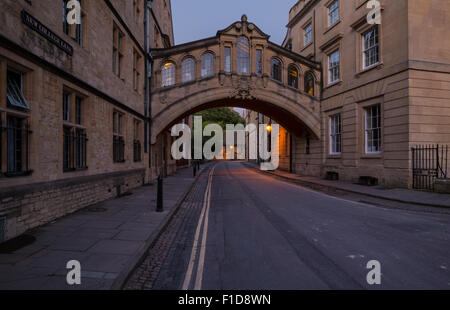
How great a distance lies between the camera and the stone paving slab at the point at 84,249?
10.4 feet

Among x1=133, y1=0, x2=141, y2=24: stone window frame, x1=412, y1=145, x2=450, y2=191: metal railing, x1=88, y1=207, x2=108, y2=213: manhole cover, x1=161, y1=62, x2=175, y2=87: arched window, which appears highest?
x1=133, y1=0, x2=141, y2=24: stone window frame

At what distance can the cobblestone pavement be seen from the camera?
335cm

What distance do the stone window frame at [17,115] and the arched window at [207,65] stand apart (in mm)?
13368

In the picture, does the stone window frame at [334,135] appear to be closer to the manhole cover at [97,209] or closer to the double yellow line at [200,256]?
the double yellow line at [200,256]

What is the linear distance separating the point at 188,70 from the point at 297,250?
16149 mm

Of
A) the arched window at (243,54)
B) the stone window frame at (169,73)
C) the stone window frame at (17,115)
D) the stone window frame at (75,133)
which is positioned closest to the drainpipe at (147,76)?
the stone window frame at (169,73)

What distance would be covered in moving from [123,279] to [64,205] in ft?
15.6

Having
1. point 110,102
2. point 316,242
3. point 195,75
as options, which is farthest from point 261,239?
point 195,75

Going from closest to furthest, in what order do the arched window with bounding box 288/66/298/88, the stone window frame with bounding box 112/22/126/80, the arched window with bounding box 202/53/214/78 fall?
the stone window frame with bounding box 112/22/126/80 < the arched window with bounding box 202/53/214/78 < the arched window with bounding box 288/66/298/88

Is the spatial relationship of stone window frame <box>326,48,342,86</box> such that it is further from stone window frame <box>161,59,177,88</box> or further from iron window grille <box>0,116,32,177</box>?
iron window grille <box>0,116,32,177</box>

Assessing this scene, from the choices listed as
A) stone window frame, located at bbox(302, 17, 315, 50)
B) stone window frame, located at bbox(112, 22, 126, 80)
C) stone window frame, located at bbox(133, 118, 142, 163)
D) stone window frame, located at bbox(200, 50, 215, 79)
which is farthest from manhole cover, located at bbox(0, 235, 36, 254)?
stone window frame, located at bbox(302, 17, 315, 50)

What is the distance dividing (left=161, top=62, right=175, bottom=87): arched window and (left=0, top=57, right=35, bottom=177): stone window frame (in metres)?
12.2

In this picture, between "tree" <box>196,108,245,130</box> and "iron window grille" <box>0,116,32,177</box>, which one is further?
"tree" <box>196,108,245,130</box>

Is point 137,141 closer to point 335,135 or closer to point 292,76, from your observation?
point 292,76
